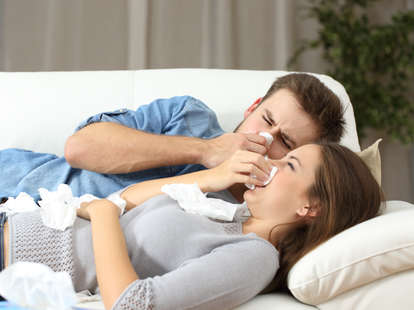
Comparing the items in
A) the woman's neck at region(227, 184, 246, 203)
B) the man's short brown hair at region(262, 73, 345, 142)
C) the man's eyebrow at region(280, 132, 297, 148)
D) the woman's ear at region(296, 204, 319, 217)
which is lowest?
the woman's neck at region(227, 184, 246, 203)

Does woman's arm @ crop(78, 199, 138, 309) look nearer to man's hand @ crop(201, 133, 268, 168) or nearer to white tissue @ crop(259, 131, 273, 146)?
man's hand @ crop(201, 133, 268, 168)

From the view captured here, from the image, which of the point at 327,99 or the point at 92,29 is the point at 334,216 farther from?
the point at 92,29

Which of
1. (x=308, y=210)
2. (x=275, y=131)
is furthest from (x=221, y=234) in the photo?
(x=275, y=131)

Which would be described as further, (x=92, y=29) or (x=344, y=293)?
(x=92, y=29)

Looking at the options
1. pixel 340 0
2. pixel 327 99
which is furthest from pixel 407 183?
pixel 327 99

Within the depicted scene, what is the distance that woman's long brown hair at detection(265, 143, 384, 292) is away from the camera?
1.20 metres

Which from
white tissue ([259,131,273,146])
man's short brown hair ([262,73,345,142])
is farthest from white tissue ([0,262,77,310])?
man's short brown hair ([262,73,345,142])

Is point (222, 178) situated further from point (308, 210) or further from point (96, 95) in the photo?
point (96, 95)

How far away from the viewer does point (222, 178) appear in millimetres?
1318

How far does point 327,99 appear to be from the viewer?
160 cm

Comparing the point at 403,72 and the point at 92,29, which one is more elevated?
the point at 92,29

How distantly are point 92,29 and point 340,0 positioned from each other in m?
1.70

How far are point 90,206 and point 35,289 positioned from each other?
→ 1.37 feet

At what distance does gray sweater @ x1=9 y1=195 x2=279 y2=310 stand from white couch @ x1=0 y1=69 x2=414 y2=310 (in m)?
0.61
